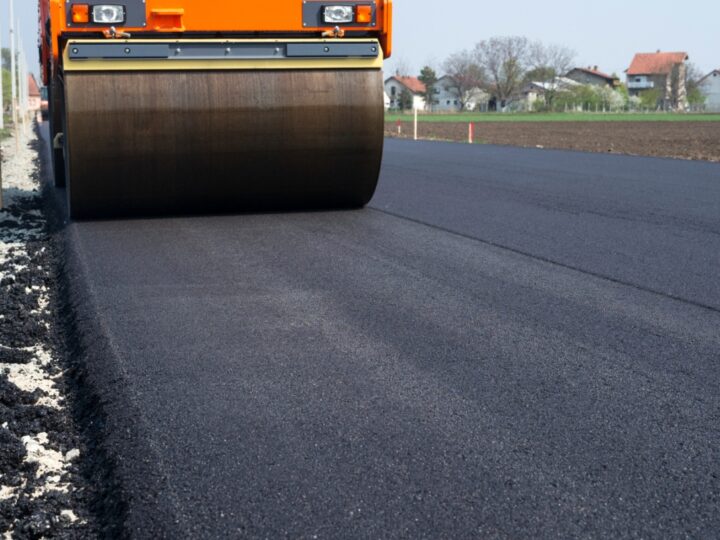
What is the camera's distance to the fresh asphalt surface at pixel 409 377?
9.61 ft

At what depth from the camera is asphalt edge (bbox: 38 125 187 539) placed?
2.89 meters

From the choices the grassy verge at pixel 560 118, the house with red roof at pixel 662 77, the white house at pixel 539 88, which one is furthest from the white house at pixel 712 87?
the grassy verge at pixel 560 118

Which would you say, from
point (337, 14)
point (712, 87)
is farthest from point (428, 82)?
point (337, 14)

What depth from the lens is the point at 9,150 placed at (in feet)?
77.8

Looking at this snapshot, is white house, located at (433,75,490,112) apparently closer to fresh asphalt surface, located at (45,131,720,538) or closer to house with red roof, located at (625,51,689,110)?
house with red roof, located at (625,51,689,110)

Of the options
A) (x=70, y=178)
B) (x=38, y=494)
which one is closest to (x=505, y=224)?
(x=70, y=178)

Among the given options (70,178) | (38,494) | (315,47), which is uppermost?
(315,47)

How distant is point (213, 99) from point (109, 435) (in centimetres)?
487

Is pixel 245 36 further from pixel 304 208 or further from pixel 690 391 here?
pixel 690 391

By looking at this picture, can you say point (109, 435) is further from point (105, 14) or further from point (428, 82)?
point (428, 82)

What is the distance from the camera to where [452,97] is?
146 metres

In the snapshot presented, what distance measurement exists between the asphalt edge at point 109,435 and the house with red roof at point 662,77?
12706 centimetres

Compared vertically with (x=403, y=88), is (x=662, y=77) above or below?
above

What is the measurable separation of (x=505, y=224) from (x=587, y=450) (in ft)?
18.2
